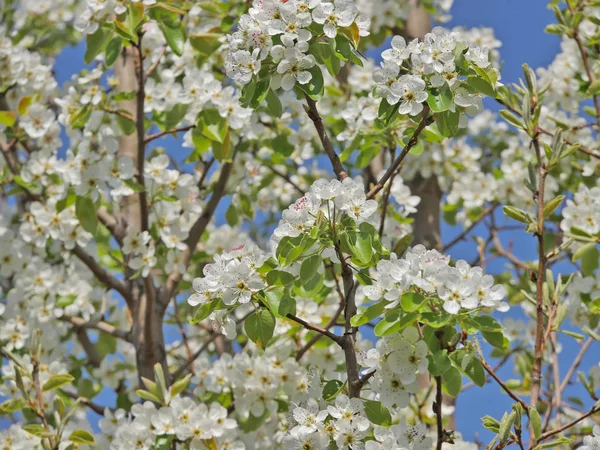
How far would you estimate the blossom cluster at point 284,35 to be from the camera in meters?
1.83

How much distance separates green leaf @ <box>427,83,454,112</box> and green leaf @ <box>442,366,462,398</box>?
0.58 metres

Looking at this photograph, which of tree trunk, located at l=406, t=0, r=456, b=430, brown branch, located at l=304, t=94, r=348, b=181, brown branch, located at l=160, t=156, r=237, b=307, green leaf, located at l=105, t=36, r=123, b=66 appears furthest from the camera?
tree trunk, located at l=406, t=0, r=456, b=430

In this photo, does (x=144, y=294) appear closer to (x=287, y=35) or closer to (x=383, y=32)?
(x=287, y=35)

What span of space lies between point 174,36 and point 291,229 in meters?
1.37

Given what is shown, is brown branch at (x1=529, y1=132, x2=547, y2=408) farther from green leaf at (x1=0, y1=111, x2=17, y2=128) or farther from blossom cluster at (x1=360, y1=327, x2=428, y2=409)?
green leaf at (x1=0, y1=111, x2=17, y2=128)

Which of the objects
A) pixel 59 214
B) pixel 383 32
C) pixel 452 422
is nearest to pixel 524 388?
pixel 452 422

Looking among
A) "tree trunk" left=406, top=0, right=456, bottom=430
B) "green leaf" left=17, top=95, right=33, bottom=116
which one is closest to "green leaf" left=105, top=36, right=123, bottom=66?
"green leaf" left=17, top=95, right=33, bottom=116

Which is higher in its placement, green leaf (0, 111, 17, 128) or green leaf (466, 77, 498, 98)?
green leaf (0, 111, 17, 128)

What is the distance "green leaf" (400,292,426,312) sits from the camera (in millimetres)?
1579

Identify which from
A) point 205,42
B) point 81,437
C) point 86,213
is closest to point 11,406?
point 81,437

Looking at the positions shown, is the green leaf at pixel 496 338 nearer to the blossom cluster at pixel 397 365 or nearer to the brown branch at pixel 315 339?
the blossom cluster at pixel 397 365

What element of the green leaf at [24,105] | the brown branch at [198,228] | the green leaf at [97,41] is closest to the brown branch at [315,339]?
the brown branch at [198,228]

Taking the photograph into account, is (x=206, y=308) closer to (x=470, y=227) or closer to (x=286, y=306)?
(x=286, y=306)

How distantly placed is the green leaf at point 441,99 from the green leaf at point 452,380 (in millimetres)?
581
